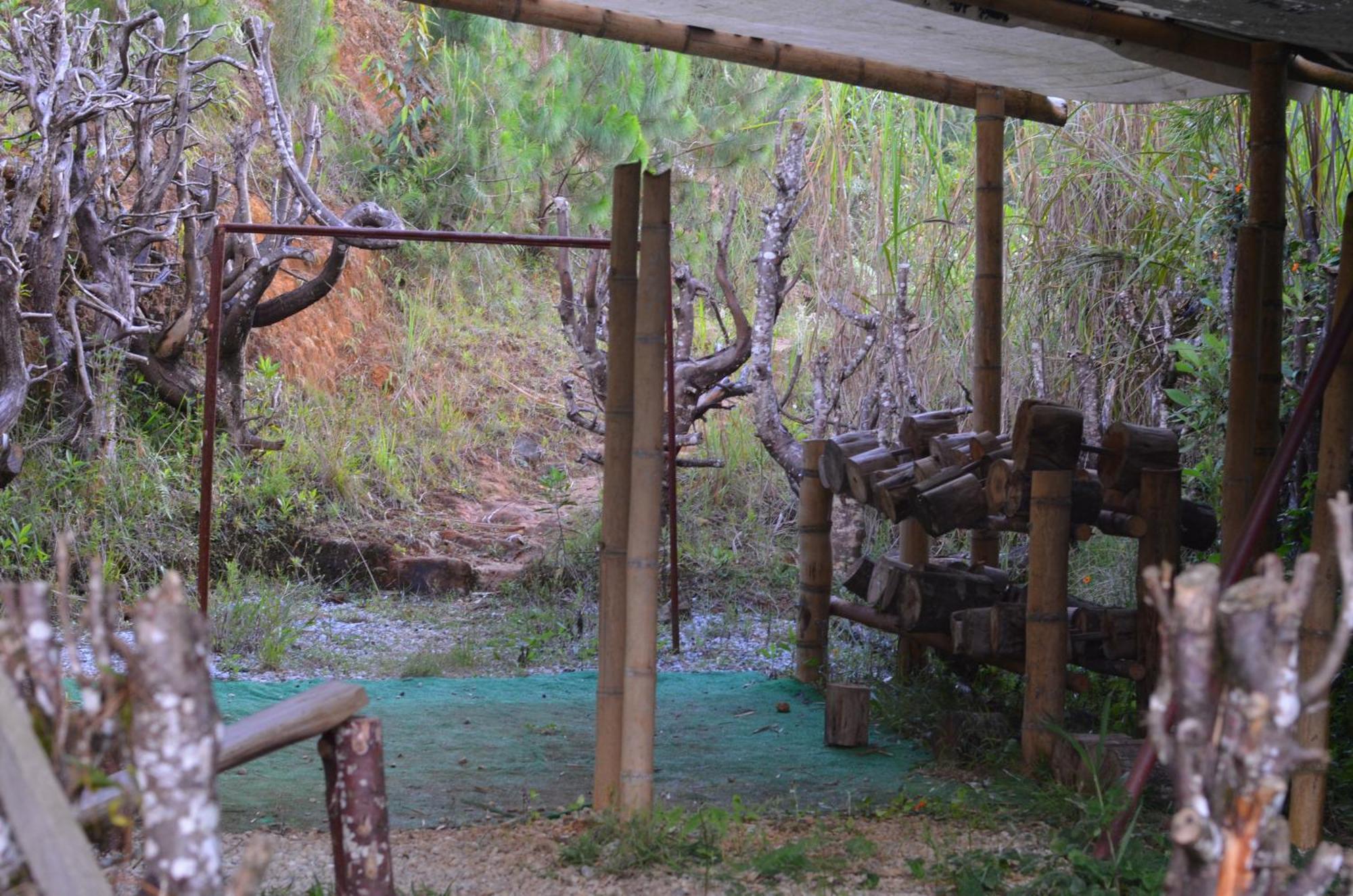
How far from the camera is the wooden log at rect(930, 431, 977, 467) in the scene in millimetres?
3598

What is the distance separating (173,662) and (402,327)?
723 centimetres

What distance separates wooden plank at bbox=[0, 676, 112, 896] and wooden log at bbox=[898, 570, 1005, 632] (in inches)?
113

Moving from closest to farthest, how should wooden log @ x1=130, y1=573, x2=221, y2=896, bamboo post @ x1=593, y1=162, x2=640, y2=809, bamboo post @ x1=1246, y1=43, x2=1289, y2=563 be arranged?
wooden log @ x1=130, y1=573, x2=221, y2=896
bamboo post @ x1=593, y1=162, x2=640, y2=809
bamboo post @ x1=1246, y1=43, x2=1289, y2=563

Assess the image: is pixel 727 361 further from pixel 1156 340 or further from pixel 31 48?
pixel 31 48

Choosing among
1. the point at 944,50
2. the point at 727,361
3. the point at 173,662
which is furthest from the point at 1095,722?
the point at 173,662

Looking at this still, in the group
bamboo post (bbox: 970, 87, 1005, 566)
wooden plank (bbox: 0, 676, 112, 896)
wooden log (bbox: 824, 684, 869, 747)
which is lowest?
wooden log (bbox: 824, 684, 869, 747)

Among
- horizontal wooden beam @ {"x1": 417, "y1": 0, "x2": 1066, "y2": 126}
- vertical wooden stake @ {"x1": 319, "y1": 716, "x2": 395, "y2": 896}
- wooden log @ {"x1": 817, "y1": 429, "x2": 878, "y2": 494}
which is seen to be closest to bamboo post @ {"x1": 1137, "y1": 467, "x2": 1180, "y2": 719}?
wooden log @ {"x1": 817, "y1": 429, "x2": 878, "y2": 494}

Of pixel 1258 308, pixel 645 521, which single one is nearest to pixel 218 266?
pixel 645 521

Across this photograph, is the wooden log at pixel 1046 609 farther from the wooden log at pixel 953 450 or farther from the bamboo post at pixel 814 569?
the bamboo post at pixel 814 569

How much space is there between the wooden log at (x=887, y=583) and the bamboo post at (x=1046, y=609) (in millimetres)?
639

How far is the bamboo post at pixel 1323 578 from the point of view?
2.52 meters

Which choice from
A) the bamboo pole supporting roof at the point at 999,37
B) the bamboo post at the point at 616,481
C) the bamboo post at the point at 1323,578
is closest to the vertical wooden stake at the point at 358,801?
the bamboo post at the point at 616,481

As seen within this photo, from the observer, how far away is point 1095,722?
3582mm

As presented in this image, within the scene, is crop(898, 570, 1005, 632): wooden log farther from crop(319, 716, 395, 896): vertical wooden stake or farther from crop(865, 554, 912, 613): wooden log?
crop(319, 716, 395, 896): vertical wooden stake
